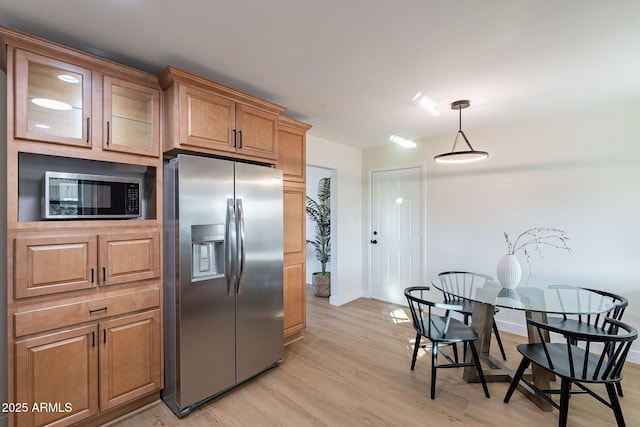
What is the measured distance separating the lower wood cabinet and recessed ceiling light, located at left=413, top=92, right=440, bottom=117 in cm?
283

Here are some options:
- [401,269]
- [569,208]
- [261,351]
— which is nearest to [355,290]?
[401,269]

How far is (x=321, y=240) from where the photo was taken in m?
5.26

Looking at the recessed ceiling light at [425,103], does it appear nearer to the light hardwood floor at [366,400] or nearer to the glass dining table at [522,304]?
the glass dining table at [522,304]

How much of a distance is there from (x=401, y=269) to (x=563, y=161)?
2.38 m

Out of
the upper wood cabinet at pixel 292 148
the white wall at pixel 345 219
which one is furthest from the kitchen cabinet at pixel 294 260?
the white wall at pixel 345 219

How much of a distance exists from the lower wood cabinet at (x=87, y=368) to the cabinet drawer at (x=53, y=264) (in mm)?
274

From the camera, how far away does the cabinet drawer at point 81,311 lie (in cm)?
156

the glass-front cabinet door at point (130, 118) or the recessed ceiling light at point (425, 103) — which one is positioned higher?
the recessed ceiling light at point (425, 103)

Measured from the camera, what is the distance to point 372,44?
1.81 meters

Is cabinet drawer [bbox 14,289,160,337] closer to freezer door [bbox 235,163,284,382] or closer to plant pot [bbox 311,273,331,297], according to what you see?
freezer door [bbox 235,163,284,382]

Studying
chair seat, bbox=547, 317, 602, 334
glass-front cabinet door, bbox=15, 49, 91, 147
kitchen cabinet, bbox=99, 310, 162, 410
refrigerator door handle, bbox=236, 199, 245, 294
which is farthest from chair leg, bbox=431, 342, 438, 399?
glass-front cabinet door, bbox=15, 49, 91, 147

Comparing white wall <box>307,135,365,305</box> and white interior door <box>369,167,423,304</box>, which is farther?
white wall <box>307,135,365,305</box>

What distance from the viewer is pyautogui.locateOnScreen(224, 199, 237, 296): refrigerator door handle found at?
2.16 metres

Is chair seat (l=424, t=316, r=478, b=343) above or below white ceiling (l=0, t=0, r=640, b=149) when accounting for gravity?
below
